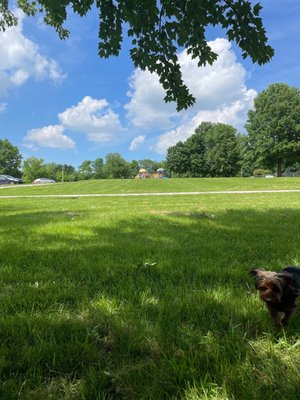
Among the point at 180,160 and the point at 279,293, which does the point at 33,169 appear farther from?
the point at 279,293

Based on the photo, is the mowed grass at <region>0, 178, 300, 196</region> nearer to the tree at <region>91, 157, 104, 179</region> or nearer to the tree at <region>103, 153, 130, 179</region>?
the tree at <region>103, 153, 130, 179</region>

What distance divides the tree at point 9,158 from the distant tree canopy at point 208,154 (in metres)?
40.9

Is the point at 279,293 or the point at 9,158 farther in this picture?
the point at 9,158

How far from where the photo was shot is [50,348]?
1.85 m

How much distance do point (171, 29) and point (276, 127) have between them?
48.8m

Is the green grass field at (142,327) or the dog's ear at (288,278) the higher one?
the dog's ear at (288,278)

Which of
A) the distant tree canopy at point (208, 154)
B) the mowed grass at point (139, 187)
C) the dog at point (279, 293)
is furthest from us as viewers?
the distant tree canopy at point (208, 154)

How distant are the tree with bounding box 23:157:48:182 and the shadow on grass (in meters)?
83.0

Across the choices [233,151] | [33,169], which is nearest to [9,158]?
[33,169]

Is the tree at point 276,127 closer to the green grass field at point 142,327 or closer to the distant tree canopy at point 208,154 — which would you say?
the distant tree canopy at point 208,154

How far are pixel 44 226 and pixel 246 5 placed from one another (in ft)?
16.5

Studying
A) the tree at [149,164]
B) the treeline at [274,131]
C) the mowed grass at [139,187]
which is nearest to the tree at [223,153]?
the treeline at [274,131]

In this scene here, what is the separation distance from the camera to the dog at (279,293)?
5.99ft

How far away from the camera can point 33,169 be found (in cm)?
8188
